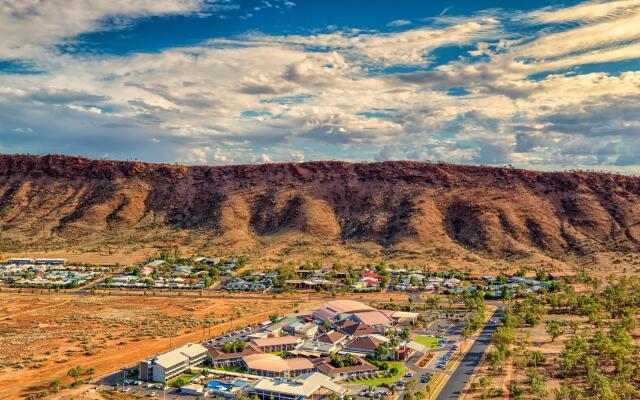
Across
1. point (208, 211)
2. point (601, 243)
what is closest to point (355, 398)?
point (601, 243)

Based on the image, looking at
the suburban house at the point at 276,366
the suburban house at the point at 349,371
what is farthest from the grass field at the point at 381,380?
the suburban house at the point at 276,366

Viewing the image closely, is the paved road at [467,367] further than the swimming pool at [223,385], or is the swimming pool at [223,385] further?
the swimming pool at [223,385]

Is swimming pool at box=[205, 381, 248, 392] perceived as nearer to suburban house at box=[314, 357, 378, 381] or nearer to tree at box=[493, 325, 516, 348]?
suburban house at box=[314, 357, 378, 381]

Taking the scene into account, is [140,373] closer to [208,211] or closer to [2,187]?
[208,211]

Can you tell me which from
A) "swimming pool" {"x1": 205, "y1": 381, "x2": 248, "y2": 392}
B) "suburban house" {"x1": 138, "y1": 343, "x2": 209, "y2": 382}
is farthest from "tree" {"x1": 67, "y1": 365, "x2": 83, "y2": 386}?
"swimming pool" {"x1": 205, "y1": 381, "x2": 248, "y2": 392}

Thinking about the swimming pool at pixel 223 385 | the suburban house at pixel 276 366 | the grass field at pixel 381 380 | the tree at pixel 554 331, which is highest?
the tree at pixel 554 331

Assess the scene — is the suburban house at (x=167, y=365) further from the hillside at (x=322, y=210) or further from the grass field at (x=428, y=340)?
the hillside at (x=322, y=210)

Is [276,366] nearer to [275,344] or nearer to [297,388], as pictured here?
[297,388]
